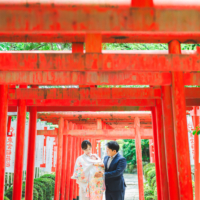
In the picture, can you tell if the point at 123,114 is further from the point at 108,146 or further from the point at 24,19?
the point at 24,19

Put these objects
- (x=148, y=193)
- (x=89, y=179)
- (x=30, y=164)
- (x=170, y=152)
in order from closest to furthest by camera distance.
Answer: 1. (x=170, y=152)
2. (x=89, y=179)
3. (x=30, y=164)
4. (x=148, y=193)

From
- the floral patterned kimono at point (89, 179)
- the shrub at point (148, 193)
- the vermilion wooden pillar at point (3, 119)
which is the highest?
the vermilion wooden pillar at point (3, 119)

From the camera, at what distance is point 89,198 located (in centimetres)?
477

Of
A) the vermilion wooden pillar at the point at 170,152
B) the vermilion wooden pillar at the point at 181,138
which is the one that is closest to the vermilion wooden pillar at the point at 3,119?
the vermilion wooden pillar at the point at 170,152

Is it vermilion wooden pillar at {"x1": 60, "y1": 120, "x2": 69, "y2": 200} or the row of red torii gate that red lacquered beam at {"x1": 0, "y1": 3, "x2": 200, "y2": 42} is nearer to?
the row of red torii gate

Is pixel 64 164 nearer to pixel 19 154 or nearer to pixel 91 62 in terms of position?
pixel 19 154

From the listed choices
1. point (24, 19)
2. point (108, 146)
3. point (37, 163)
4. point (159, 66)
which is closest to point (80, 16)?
point (24, 19)

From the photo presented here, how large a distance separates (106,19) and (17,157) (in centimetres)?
390

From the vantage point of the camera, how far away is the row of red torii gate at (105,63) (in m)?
1.86

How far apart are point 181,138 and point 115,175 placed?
138cm

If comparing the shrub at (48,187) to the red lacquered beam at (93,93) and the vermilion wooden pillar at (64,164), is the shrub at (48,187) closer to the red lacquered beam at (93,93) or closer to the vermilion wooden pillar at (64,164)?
the vermilion wooden pillar at (64,164)

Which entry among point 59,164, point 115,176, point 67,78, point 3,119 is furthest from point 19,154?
point 59,164

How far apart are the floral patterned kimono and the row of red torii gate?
1094 mm

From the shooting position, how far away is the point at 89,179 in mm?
4746
